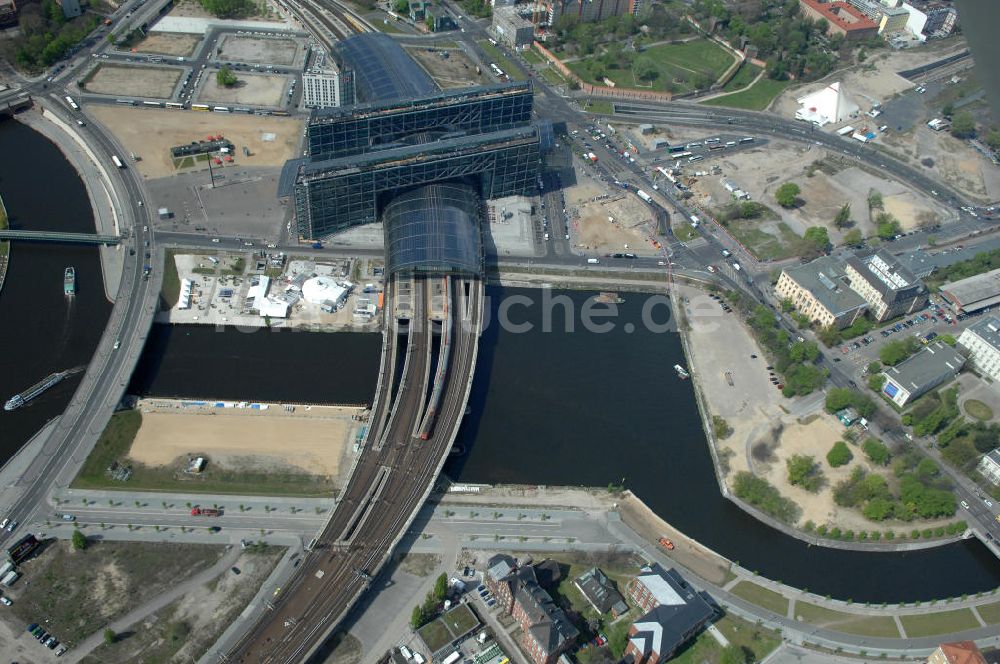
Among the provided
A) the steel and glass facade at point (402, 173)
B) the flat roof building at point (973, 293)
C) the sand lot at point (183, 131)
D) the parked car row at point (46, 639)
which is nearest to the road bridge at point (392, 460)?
the parked car row at point (46, 639)

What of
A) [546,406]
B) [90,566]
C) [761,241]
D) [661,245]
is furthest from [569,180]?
[90,566]

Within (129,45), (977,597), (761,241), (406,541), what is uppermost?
(129,45)

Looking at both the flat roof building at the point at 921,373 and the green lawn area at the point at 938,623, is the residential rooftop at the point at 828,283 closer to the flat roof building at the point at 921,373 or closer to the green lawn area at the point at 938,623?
the flat roof building at the point at 921,373

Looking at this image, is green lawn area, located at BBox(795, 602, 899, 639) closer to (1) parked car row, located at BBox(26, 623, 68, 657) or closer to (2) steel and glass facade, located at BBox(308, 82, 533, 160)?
(1) parked car row, located at BBox(26, 623, 68, 657)

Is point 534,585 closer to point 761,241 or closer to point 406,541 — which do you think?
point 406,541

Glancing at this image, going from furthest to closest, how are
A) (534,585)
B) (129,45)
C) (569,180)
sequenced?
(129,45) → (569,180) → (534,585)

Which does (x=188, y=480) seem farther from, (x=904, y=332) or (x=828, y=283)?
(x=904, y=332)
